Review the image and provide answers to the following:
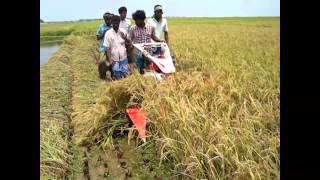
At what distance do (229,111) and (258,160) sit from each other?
37cm

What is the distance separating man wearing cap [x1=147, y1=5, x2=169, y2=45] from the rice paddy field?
44 millimetres

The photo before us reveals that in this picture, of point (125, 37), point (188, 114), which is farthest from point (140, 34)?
point (188, 114)

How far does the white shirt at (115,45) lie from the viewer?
4.01 metres

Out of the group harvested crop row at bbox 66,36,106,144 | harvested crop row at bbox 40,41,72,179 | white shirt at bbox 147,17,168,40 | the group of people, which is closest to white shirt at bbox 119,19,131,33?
the group of people

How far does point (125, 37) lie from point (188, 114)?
28.0 inches

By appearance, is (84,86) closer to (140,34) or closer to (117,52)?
(117,52)

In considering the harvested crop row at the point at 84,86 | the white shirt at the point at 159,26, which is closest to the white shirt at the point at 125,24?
the white shirt at the point at 159,26

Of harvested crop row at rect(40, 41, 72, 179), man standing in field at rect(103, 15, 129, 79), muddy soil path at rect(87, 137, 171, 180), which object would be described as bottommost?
muddy soil path at rect(87, 137, 171, 180)

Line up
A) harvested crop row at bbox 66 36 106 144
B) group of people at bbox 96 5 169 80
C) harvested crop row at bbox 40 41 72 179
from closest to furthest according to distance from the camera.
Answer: harvested crop row at bbox 40 41 72 179, group of people at bbox 96 5 169 80, harvested crop row at bbox 66 36 106 144

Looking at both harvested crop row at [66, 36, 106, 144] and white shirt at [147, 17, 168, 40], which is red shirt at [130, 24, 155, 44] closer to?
white shirt at [147, 17, 168, 40]

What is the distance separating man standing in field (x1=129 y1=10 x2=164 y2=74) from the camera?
3884 mm

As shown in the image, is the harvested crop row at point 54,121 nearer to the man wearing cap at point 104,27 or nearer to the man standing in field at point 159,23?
the man wearing cap at point 104,27
